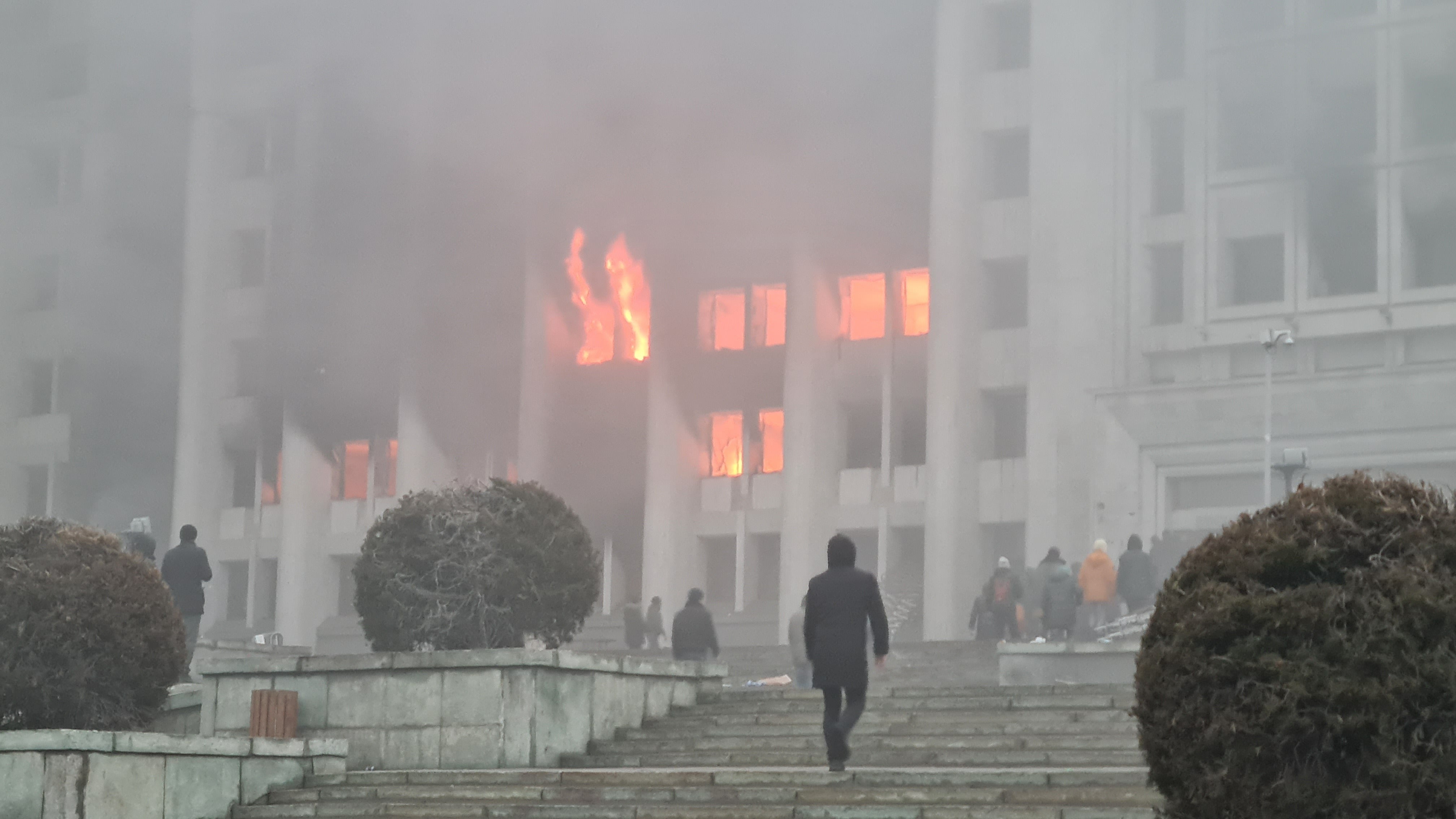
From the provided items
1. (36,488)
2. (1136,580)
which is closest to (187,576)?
(1136,580)

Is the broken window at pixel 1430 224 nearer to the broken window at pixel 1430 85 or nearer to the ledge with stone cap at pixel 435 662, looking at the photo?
the broken window at pixel 1430 85

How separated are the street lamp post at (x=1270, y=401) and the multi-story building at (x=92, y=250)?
996 inches

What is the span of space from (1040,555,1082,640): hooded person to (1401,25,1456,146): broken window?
13438mm

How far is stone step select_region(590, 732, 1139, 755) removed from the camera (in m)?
10.9

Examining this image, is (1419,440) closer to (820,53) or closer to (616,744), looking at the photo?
(820,53)

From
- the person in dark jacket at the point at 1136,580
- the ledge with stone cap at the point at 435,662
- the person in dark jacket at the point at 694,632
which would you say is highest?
the person in dark jacket at the point at 1136,580

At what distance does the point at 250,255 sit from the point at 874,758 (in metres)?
35.0

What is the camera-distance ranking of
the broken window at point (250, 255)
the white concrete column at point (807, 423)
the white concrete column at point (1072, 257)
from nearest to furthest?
the white concrete column at point (1072, 257) → the white concrete column at point (807, 423) → the broken window at point (250, 255)

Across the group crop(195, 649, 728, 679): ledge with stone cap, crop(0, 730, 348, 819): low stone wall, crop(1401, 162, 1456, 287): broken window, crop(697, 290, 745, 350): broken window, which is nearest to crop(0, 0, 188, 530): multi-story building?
crop(697, 290, 745, 350): broken window

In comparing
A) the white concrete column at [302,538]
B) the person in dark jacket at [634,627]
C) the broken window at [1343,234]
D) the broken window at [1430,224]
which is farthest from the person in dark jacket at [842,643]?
the white concrete column at [302,538]

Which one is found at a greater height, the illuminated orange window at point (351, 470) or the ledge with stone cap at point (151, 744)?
the illuminated orange window at point (351, 470)

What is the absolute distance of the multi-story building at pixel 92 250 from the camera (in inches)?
1719

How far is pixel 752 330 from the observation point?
3734 centimetres

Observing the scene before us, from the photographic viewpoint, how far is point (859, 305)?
36.3m
